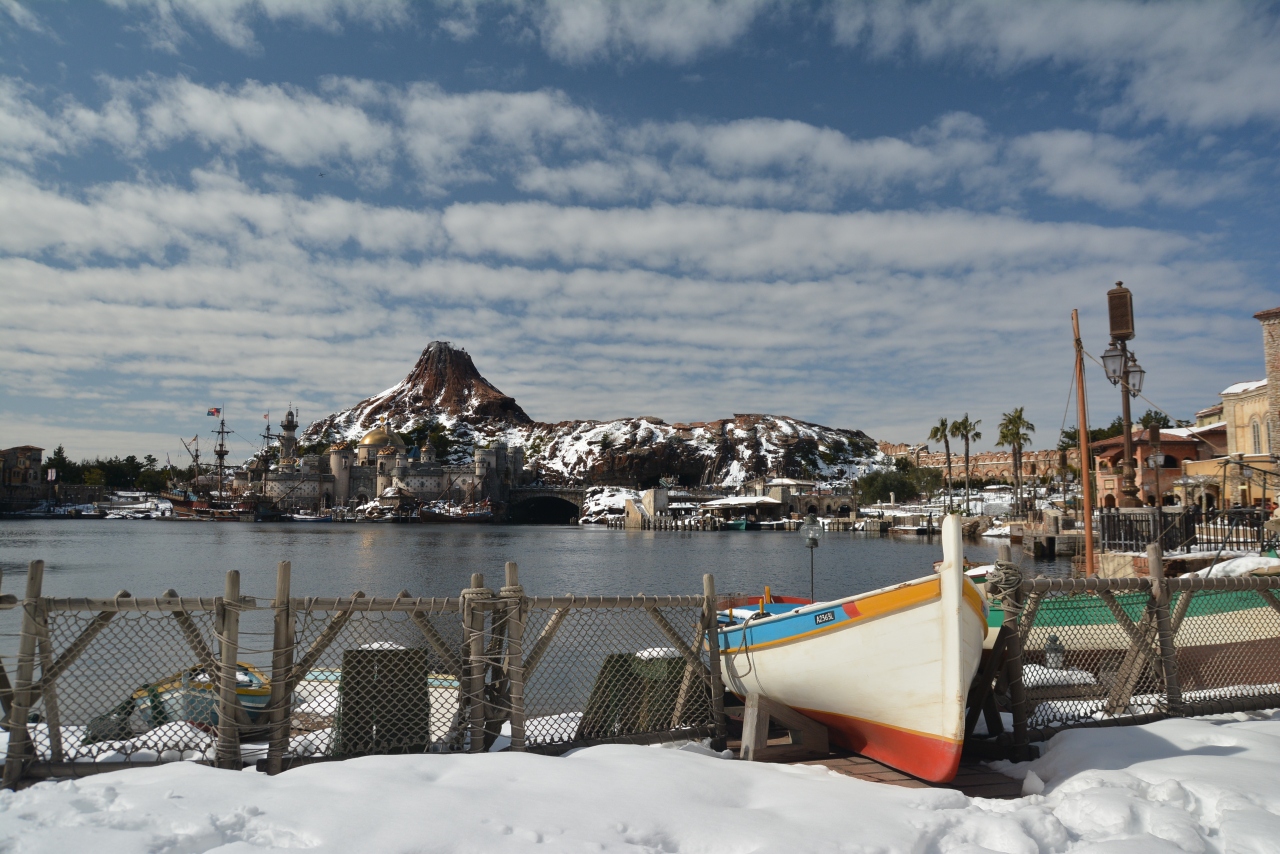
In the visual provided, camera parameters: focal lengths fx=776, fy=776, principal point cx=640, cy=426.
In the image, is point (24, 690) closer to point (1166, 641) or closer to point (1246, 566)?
point (1166, 641)

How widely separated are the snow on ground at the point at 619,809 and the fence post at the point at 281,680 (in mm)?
681

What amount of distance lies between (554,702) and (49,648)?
7164 millimetres

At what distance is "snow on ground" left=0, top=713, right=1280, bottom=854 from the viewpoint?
4.21 meters

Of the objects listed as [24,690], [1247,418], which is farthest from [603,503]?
[24,690]

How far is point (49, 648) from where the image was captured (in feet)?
18.3

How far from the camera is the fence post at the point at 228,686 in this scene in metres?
5.73

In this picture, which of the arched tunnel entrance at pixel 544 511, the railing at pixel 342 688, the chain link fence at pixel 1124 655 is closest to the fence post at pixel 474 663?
the railing at pixel 342 688

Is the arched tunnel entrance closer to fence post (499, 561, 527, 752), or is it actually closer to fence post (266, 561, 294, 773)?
fence post (499, 561, 527, 752)

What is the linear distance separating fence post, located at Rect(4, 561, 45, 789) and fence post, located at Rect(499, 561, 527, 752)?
10.7 ft

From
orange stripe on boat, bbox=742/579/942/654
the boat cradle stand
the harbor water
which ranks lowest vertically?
the harbor water

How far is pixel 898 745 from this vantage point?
610cm

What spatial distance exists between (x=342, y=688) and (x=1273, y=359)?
34.8 m

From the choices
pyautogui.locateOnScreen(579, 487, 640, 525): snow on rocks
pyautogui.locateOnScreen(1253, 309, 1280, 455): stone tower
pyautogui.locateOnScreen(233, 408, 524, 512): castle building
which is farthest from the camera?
pyautogui.locateOnScreen(579, 487, 640, 525): snow on rocks

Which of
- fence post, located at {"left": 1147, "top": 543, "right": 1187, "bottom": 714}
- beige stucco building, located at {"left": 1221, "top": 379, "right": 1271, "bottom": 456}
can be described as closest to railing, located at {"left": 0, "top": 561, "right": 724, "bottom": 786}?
fence post, located at {"left": 1147, "top": 543, "right": 1187, "bottom": 714}
